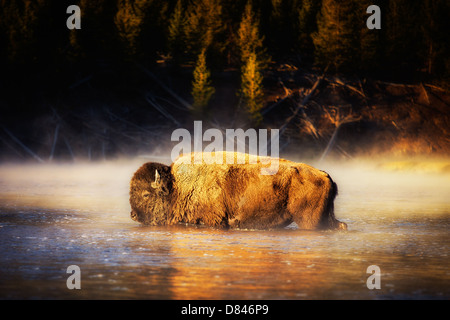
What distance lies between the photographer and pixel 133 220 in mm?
12539

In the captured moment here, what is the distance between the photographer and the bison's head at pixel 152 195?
38.5 feet

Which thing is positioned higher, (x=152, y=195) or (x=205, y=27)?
(x=205, y=27)

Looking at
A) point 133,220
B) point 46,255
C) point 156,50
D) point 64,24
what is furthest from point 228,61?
point 46,255

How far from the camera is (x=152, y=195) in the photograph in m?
11.8

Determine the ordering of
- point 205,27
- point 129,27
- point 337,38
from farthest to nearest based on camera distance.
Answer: point 205,27, point 337,38, point 129,27

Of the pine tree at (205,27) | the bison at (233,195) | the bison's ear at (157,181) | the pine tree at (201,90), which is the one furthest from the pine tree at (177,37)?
the bison's ear at (157,181)

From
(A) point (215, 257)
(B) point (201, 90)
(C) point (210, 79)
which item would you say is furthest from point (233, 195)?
(C) point (210, 79)

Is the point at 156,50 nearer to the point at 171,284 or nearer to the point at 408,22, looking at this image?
the point at 408,22

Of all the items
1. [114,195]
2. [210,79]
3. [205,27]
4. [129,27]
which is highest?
[205,27]

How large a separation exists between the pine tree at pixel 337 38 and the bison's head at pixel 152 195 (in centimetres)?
3249

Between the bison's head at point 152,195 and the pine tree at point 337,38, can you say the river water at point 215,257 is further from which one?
the pine tree at point 337,38

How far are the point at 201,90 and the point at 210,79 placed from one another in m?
3.84

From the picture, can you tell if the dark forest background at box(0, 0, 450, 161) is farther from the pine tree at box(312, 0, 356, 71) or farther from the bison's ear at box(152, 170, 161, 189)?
A: the bison's ear at box(152, 170, 161, 189)

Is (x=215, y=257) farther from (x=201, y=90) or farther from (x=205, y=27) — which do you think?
(x=205, y=27)
